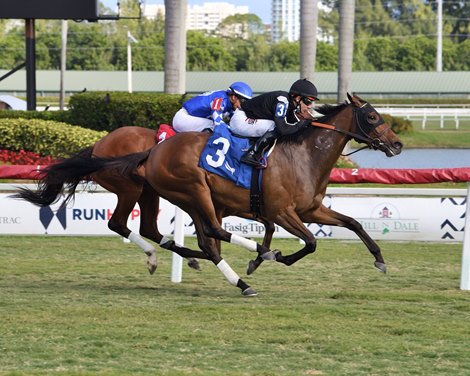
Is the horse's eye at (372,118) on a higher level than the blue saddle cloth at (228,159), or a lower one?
higher

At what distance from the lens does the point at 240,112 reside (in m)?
8.43

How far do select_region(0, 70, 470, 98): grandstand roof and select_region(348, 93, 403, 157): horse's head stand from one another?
41.3 m

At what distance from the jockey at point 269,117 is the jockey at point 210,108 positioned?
0.28 m

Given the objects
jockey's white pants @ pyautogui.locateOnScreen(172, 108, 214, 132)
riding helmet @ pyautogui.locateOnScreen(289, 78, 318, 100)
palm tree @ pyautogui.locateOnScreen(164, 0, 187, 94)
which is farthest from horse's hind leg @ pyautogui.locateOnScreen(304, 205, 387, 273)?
palm tree @ pyautogui.locateOnScreen(164, 0, 187, 94)

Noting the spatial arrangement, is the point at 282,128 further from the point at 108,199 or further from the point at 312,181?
the point at 108,199

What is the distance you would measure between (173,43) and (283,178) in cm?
1169

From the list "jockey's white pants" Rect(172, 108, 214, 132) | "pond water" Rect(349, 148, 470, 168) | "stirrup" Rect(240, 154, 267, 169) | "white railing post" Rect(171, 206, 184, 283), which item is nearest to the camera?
"stirrup" Rect(240, 154, 267, 169)

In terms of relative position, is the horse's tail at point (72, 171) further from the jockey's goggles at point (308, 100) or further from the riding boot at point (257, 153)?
the jockey's goggles at point (308, 100)

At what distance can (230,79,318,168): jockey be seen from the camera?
8.20 m

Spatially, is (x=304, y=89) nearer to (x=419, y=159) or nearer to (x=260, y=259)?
(x=260, y=259)

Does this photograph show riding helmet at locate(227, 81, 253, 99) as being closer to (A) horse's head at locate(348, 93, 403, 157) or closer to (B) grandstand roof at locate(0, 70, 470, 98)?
(A) horse's head at locate(348, 93, 403, 157)

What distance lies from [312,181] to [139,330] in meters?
2.13

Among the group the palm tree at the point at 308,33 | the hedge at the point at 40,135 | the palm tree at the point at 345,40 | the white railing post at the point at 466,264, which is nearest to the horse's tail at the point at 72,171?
the white railing post at the point at 466,264

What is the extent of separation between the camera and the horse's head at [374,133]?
8.33 meters
